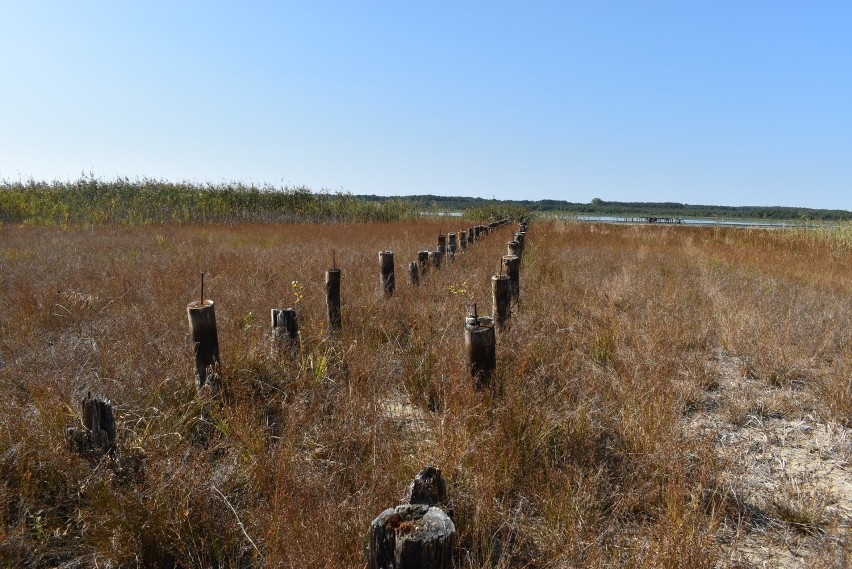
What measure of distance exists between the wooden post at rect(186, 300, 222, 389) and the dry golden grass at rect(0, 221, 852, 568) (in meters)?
0.16

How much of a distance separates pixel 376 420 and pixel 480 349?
85 cm

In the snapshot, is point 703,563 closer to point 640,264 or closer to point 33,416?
point 33,416

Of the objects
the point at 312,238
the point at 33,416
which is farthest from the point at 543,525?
the point at 312,238

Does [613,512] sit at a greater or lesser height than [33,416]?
lesser

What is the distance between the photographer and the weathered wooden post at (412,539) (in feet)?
3.97

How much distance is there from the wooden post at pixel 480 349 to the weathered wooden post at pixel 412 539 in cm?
186

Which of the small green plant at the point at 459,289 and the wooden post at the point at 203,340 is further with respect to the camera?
the small green plant at the point at 459,289

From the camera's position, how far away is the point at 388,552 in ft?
4.17

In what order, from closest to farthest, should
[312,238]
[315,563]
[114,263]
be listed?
[315,563]
[114,263]
[312,238]

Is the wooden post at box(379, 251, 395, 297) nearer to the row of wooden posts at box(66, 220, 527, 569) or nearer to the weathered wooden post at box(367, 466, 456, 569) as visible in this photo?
the row of wooden posts at box(66, 220, 527, 569)

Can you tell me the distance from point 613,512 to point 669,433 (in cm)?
86

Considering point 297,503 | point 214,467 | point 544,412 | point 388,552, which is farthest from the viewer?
point 544,412

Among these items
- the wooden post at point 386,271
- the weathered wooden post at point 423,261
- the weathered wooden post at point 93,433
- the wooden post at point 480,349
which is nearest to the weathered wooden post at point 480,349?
the wooden post at point 480,349

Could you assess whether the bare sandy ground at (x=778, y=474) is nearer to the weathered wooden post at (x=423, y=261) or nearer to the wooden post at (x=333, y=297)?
the wooden post at (x=333, y=297)
